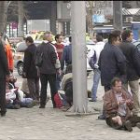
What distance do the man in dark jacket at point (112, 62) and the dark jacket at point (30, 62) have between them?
2.97 meters

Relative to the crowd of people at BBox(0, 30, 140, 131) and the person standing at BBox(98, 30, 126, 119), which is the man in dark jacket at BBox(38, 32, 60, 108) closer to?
the crowd of people at BBox(0, 30, 140, 131)

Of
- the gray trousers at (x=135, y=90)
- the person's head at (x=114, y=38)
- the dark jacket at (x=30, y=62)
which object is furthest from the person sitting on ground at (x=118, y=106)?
the dark jacket at (x=30, y=62)

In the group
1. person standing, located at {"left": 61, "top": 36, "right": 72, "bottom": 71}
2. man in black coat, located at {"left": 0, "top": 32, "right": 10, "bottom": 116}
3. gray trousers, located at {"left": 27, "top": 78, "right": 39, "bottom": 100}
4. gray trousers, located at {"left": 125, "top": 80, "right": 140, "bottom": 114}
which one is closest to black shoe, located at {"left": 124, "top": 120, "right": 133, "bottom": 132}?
gray trousers, located at {"left": 125, "top": 80, "right": 140, "bottom": 114}

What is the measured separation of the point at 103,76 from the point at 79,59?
34.6 inches

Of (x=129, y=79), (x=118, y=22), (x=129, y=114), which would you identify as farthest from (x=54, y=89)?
(x=118, y=22)

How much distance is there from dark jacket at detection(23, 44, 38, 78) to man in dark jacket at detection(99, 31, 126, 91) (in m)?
2.97

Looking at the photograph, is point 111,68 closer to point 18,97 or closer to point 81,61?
point 81,61

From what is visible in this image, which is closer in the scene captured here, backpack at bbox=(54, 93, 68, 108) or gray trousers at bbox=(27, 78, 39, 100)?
backpack at bbox=(54, 93, 68, 108)

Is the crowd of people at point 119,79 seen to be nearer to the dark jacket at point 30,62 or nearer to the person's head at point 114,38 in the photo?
the person's head at point 114,38

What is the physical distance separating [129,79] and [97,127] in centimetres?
168

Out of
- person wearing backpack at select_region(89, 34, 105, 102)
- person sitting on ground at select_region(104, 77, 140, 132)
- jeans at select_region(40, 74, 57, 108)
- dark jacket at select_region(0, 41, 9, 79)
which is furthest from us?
person wearing backpack at select_region(89, 34, 105, 102)

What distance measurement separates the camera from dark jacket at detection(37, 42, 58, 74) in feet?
38.3

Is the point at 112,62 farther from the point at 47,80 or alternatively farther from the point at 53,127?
the point at 47,80

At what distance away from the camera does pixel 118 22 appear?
23.7 meters
